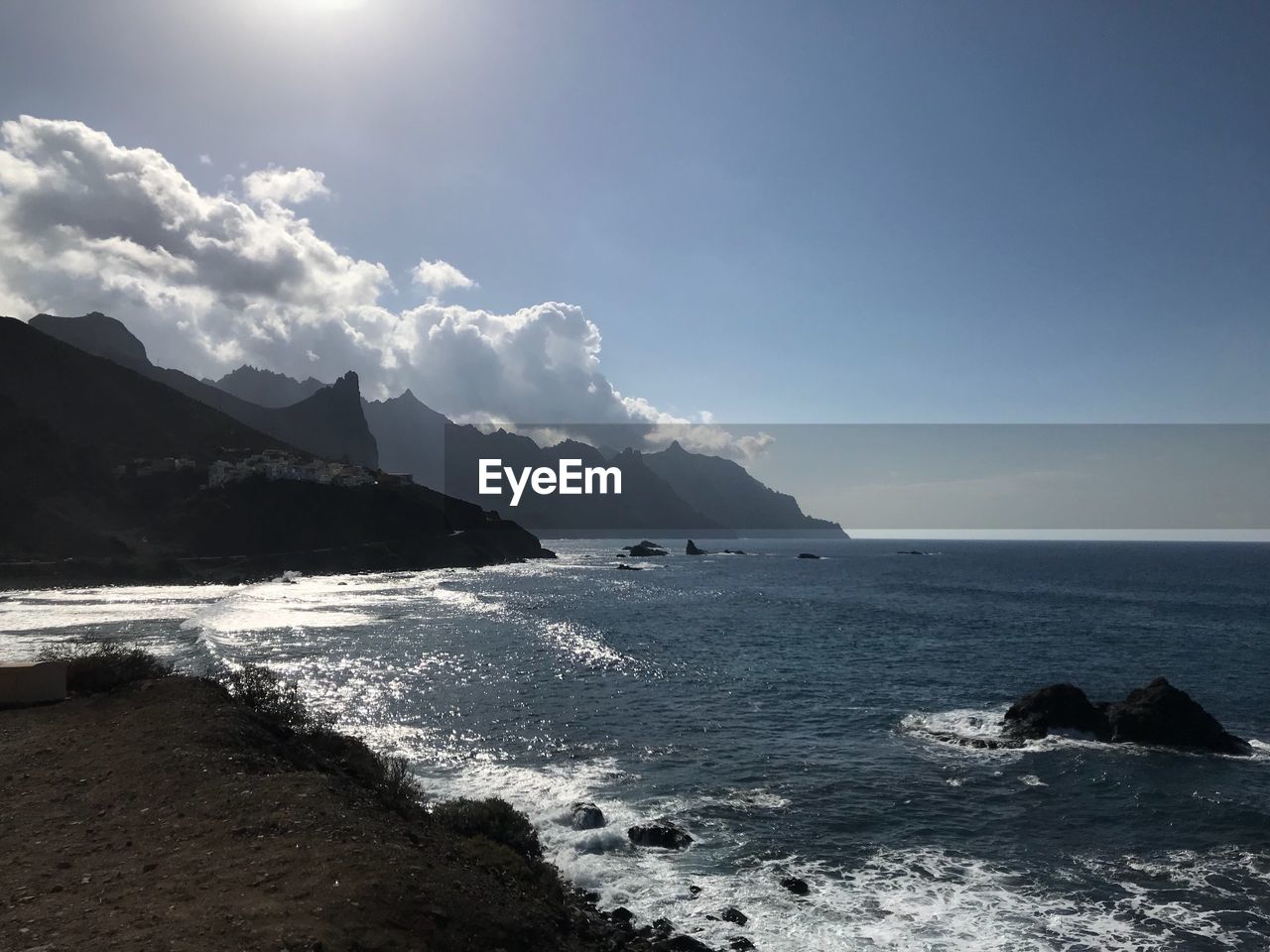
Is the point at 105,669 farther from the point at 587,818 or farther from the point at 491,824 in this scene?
the point at 587,818

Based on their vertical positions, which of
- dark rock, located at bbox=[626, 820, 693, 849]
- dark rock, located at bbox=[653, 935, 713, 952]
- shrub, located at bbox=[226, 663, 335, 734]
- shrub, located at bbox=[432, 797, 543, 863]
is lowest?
dark rock, located at bbox=[626, 820, 693, 849]

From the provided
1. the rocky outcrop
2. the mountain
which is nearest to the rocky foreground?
the rocky outcrop

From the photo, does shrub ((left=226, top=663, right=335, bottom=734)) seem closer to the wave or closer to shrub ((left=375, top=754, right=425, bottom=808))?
shrub ((left=375, top=754, right=425, bottom=808))

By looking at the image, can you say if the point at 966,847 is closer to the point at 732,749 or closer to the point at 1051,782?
the point at 1051,782

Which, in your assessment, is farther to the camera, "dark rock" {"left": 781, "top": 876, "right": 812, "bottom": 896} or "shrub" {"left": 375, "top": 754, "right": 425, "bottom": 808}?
"shrub" {"left": 375, "top": 754, "right": 425, "bottom": 808}

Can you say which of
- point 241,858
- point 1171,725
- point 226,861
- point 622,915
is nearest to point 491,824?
point 622,915

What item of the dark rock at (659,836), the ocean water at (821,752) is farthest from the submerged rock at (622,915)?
the dark rock at (659,836)

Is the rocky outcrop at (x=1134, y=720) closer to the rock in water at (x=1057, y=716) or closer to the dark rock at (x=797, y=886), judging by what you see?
the rock in water at (x=1057, y=716)
